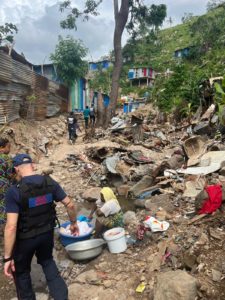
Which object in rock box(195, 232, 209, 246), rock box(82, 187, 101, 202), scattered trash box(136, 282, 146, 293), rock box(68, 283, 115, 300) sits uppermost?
rock box(195, 232, 209, 246)

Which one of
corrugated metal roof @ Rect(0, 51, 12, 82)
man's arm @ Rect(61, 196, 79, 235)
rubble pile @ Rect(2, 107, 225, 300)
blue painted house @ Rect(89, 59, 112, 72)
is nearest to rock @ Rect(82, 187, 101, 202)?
rubble pile @ Rect(2, 107, 225, 300)

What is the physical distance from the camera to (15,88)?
1086 cm

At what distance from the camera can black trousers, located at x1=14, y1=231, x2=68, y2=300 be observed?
2.95 meters

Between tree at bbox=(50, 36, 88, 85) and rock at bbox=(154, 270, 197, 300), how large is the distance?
16.8 meters

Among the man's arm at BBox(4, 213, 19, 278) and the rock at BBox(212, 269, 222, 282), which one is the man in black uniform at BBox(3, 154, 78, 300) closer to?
the man's arm at BBox(4, 213, 19, 278)

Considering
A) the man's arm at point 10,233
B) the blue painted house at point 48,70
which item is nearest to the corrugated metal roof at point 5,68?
the man's arm at point 10,233

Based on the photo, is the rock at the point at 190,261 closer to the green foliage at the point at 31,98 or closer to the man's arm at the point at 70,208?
the man's arm at the point at 70,208

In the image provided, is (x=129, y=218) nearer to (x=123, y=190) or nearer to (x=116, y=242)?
(x=116, y=242)

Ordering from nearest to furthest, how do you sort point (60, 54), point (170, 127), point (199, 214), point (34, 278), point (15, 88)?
point (34, 278)
point (199, 214)
point (15, 88)
point (170, 127)
point (60, 54)

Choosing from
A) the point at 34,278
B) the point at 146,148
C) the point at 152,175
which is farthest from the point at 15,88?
the point at 34,278

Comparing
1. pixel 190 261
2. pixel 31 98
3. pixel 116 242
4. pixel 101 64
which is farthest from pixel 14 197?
pixel 101 64

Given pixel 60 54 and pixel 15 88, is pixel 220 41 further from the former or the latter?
pixel 15 88

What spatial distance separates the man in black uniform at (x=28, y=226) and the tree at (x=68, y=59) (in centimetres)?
1640

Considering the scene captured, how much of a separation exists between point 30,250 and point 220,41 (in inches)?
1093
